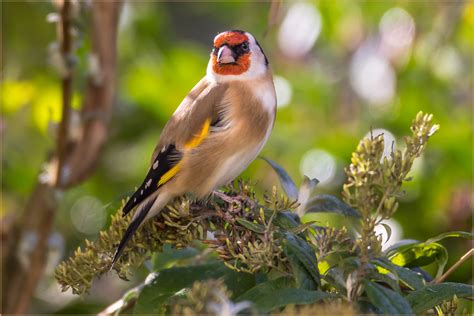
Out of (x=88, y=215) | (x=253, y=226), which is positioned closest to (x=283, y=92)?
(x=88, y=215)

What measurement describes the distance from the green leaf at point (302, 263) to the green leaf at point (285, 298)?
4 cm

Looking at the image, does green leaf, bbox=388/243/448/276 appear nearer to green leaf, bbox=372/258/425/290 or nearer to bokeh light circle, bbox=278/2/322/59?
green leaf, bbox=372/258/425/290

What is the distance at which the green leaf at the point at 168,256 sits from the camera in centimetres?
163

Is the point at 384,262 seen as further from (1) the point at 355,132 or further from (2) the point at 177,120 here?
(1) the point at 355,132

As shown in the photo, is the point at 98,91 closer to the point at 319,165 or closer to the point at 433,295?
the point at 319,165

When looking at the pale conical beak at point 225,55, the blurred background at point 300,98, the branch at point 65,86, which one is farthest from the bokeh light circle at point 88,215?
the pale conical beak at point 225,55

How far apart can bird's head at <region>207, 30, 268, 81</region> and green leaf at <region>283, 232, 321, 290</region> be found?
3.08ft

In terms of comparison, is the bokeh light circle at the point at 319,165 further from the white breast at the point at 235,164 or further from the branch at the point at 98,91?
the white breast at the point at 235,164

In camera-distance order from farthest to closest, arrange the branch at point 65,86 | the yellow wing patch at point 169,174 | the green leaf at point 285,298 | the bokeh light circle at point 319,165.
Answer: the bokeh light circle at point 319,165, the branch at point 65,86, the yellow wing patch at point 169,174, the green leaf at point 285,298

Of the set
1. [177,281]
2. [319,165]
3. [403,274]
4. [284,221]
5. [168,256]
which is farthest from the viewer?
[319,165]

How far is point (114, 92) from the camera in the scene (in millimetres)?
2551

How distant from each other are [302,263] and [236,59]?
1.00 metres

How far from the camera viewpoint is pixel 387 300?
1193 mm

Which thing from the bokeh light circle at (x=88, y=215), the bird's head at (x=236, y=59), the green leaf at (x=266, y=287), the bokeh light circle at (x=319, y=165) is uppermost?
the bird's head at (x=236, y=59)
